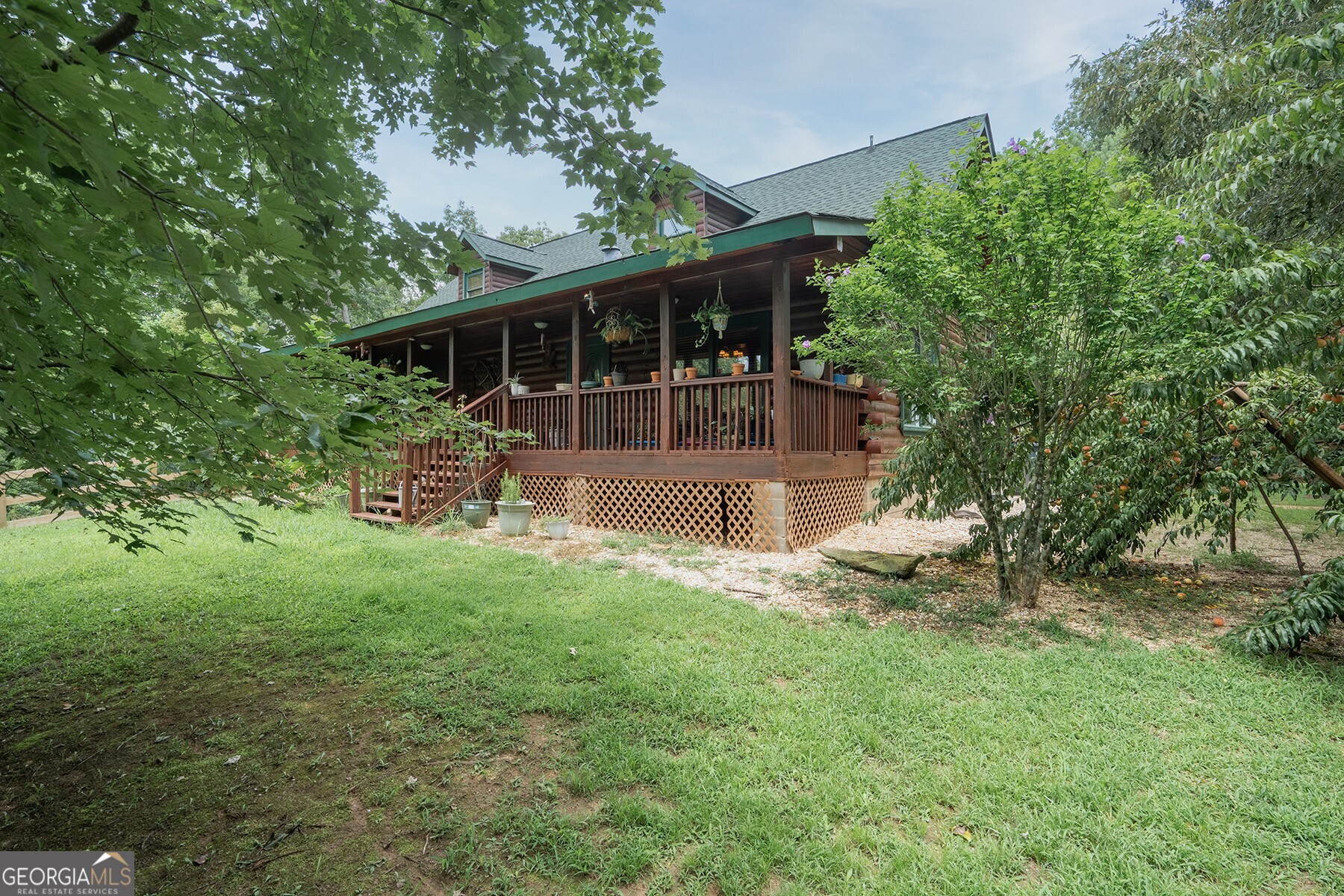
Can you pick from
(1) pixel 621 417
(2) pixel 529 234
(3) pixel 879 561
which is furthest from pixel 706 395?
(2) pixel 529 234

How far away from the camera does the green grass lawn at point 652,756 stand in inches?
74.8

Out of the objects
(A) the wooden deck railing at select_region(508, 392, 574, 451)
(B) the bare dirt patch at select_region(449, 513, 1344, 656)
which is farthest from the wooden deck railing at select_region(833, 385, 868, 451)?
(A) the wooden deck railing at select_region(508, 392, 574, 451)

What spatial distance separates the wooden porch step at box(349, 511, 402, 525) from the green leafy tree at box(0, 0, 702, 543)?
18.9 ft

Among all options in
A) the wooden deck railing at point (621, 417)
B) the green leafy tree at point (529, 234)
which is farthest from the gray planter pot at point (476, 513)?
the green leafy tree at point (529, 234)

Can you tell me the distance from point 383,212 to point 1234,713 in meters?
4.72

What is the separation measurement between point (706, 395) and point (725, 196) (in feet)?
12.7

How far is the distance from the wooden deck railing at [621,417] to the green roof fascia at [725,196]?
3.37 metres

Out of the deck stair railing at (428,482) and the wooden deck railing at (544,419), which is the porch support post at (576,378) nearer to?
the wooden deck railing at (544,419)

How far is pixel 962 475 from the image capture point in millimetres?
5418

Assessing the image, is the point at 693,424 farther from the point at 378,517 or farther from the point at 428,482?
the point at 378,517

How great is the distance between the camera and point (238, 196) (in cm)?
207

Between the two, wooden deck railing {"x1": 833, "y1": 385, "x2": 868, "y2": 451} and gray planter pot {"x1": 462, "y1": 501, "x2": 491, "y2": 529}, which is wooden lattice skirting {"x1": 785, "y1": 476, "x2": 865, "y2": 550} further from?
gray planter pot {"x1": 462, "y1": 501, "x2": 491, "y2": 529}

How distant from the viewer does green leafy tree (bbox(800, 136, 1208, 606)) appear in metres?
3.86

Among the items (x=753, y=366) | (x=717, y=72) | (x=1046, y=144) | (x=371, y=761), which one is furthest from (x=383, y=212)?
(x=717, y=72)
